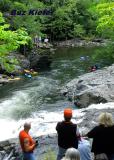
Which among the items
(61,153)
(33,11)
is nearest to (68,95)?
(61,153)

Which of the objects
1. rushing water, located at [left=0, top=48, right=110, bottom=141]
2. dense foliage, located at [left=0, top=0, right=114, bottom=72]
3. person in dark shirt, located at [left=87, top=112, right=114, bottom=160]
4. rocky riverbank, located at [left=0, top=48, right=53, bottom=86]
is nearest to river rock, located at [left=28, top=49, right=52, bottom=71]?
rocky riverbank, located at [left=0, top=48, right=53, bottom=86]

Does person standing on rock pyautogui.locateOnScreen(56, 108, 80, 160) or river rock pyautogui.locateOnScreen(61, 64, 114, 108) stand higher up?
person standing on rock pyautogui.locateOnScreen(56, 108, 80, 160)

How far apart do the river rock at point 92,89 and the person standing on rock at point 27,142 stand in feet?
45.5

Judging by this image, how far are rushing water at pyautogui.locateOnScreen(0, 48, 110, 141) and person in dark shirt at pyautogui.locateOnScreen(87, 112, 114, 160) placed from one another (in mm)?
8344

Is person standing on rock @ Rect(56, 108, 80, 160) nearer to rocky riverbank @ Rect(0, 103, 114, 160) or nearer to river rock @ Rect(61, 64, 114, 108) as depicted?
rocky riverbank @ Rect(0, 103, 114, 160)

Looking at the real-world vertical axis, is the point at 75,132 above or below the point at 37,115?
above

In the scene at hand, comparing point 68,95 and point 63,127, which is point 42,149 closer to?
point 63,127

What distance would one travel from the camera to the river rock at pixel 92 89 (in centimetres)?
2503

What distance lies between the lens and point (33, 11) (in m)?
55.5

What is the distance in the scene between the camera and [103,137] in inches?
372

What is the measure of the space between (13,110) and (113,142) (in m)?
15.9

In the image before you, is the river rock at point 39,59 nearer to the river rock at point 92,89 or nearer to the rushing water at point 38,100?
the rushing water at point 38,100

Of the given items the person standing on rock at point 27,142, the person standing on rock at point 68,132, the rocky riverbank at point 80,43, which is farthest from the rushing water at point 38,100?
the rocky riverbank at point 80,43

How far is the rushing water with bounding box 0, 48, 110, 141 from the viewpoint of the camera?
2004cm
